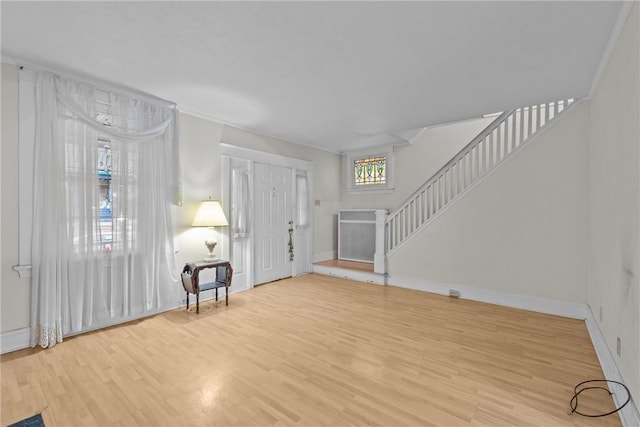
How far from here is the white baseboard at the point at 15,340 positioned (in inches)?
106

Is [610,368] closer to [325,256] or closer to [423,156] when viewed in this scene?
[423,156]

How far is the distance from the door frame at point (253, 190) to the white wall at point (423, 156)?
1582 mm

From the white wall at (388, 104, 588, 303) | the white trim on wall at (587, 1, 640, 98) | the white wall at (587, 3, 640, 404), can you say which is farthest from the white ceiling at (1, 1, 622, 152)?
the white wall at (388, 104, 588, 303)

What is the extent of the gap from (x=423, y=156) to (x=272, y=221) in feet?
10.6

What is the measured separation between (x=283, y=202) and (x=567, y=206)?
4.27 m

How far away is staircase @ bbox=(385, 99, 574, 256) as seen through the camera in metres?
4.05

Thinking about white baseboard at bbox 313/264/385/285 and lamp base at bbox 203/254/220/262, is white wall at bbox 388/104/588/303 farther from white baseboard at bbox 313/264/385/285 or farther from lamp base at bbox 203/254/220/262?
lamp base at bbox 203/254/220/262

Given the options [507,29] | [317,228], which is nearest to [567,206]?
[507,29]

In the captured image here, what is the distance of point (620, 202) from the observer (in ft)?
7.29

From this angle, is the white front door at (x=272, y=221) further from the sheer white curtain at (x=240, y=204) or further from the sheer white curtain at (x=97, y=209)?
the sheer white curtain at (x=97, y=209)

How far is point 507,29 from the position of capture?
7.36 ft

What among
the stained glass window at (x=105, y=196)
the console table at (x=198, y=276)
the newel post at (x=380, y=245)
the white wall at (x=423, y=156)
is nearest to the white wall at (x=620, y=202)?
the white wall at (x=423, y=156)

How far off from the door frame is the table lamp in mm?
448

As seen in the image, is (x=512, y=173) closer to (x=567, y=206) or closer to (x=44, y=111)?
(x=567, y=206)
